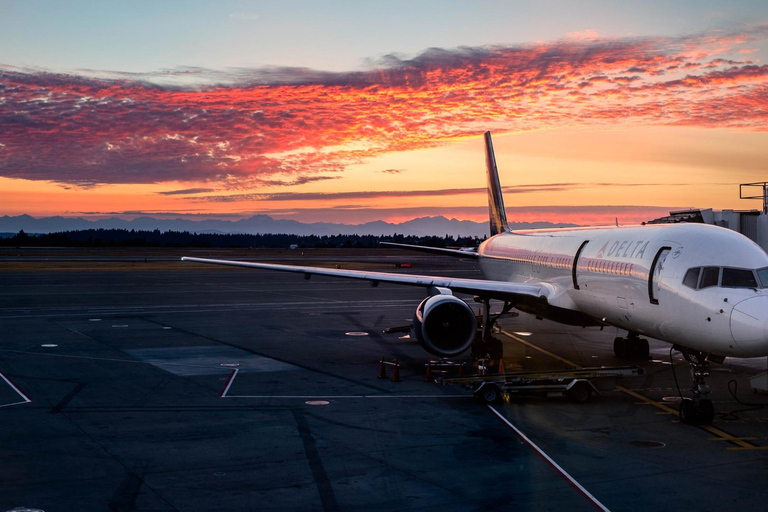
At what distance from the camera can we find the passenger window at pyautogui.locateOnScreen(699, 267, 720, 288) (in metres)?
14.6

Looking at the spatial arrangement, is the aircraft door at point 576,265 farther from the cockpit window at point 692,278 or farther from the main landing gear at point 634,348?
the cockpit window at point 692,278

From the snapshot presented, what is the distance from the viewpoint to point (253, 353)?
83.7 feet

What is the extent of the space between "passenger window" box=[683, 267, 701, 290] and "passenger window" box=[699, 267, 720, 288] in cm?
15

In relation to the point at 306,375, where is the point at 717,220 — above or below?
above

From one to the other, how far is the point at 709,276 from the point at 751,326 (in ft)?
5.32

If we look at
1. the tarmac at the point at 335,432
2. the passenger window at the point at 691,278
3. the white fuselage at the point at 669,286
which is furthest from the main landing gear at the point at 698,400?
the passenger window at the point at 691,278

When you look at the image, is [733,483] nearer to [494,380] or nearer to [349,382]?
[494,380]

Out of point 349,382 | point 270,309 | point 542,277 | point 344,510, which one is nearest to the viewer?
point 344,510

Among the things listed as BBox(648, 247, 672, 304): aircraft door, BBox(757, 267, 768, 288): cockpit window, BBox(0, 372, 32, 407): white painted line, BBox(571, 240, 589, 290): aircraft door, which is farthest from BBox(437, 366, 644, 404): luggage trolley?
BBox(0, 372, 32, 407): white painted line

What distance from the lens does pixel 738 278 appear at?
47.5 feet

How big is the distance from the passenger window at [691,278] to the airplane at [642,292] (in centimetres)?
3

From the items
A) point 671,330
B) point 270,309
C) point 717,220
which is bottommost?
point 270,309

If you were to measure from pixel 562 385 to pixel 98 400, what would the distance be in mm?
12217

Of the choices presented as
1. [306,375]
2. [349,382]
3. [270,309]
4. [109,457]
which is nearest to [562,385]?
[349,382]
